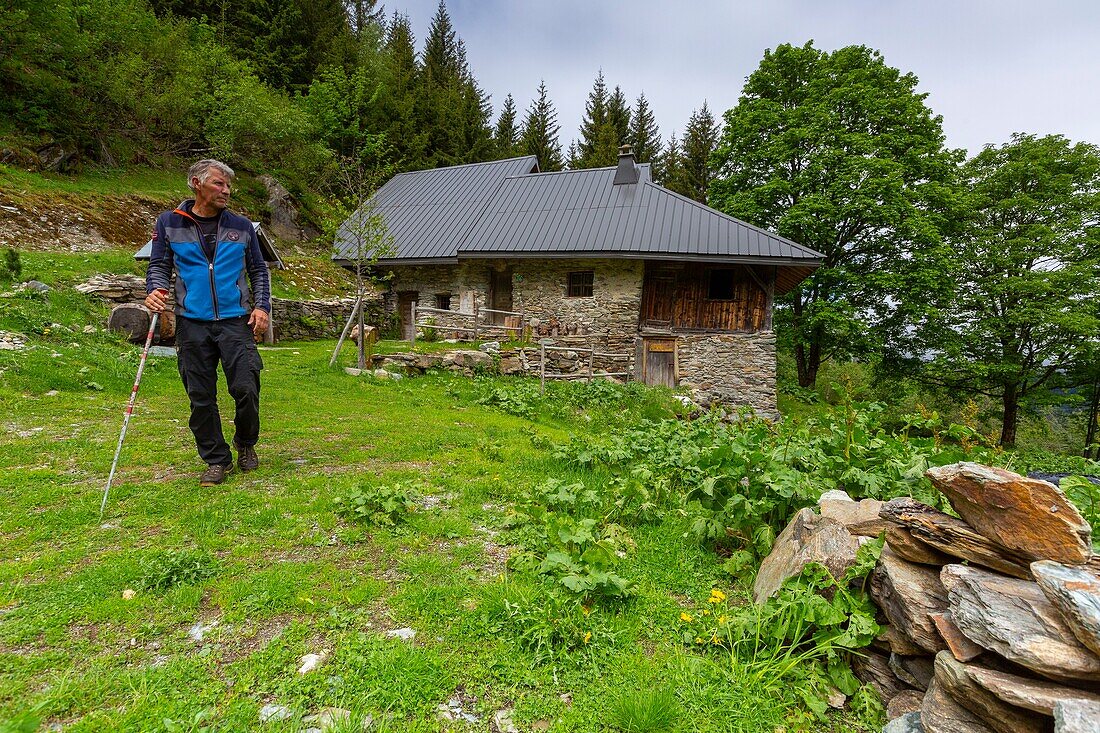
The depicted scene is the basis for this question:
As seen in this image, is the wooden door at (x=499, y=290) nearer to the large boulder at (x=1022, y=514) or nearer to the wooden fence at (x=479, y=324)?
the wooden fence at (x=479, y=324)

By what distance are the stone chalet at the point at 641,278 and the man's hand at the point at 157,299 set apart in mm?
10129

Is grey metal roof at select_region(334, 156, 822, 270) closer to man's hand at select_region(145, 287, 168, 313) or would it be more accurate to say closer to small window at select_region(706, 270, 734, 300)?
small window at select_region(706, 270, 734, 300)

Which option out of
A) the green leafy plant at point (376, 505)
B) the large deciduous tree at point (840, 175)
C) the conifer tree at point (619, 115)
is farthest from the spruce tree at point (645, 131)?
the green leafy plant at point (376, 505)

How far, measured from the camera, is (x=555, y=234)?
14523mm

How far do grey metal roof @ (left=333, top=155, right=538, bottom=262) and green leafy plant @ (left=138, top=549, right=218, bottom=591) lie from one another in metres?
13.4

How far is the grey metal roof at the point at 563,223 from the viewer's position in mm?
13109

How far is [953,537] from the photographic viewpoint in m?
1.96

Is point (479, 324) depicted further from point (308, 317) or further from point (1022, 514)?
point (1022, 514)

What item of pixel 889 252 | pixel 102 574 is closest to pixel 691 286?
pixel 889 252

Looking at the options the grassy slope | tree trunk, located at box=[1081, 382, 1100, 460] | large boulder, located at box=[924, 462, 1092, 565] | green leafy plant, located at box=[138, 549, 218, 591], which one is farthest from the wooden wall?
tree trunk, located at box=[1081, 382, 1100, 460]

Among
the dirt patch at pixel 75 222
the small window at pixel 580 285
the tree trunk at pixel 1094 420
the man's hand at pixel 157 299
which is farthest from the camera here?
the tree trunk at pixel 1094 420

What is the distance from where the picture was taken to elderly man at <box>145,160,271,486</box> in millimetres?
3354

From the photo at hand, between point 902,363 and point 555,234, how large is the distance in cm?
1354

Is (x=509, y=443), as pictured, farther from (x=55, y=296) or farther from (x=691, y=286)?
(x=691, y=286)
